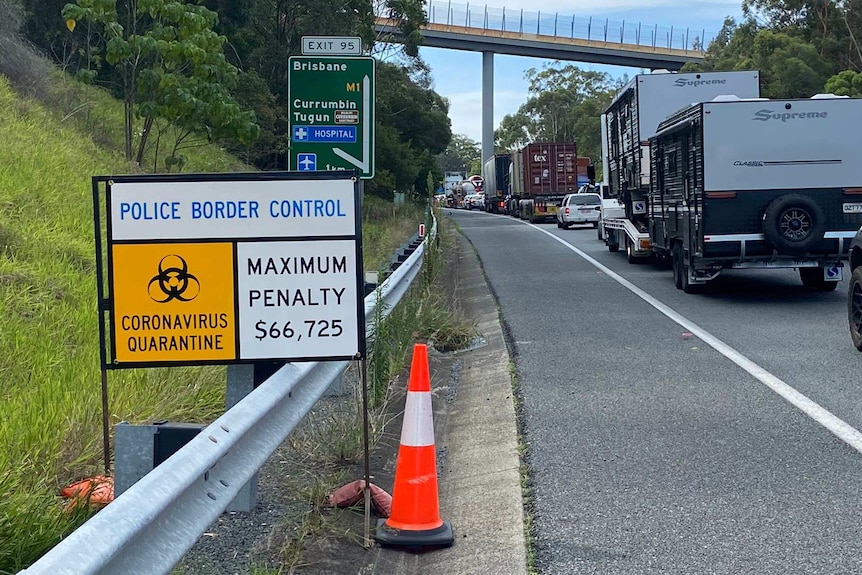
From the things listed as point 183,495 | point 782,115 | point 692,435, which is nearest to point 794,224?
point 782,115

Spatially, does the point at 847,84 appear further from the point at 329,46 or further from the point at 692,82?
the point at 329,46

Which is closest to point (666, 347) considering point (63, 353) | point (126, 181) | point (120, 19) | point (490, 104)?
point (63, 353)

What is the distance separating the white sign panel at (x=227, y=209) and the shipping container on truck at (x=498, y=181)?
5420cm

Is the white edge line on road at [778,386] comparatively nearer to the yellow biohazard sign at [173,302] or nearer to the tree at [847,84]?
the yellow biohazard sign at [173,302]

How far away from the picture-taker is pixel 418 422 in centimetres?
511

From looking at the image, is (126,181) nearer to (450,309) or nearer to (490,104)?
(450,309)

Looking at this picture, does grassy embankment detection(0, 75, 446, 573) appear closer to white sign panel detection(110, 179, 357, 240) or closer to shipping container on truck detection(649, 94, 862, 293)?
white sign panel detection(110, 179, 357, 240)

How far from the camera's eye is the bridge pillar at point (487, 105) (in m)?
80.8

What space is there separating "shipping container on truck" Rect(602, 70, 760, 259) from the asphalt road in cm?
700

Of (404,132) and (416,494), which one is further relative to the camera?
(404,132)

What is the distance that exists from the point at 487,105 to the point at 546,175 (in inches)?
1501

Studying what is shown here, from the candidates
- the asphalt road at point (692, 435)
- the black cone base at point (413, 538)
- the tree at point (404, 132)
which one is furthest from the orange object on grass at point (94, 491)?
the tree at point (404, 132)

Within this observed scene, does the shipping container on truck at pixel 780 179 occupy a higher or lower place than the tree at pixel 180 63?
lower

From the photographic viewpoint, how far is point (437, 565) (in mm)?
4883
